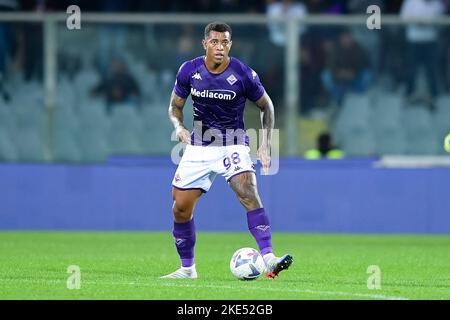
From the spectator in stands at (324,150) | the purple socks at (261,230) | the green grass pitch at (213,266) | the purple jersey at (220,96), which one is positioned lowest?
the green grass pitch at (213,266)

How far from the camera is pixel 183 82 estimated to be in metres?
11.5

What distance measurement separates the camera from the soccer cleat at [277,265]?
10.7 m

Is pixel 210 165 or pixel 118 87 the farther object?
pixel 118 87

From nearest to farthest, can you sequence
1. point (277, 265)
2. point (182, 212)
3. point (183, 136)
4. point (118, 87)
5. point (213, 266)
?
1. point (277, 265)
2. point (183, 136)
3. point (182, 212)
4. point (213, 266)
5. point (118, 87)

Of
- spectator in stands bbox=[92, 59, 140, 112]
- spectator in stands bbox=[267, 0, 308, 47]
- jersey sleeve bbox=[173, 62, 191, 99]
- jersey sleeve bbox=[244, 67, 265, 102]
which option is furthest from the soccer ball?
spectator in stands bbox=[267, 0, 308, 47]

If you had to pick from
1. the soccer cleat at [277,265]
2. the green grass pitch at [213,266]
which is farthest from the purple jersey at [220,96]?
the green grass pitch at [213,266]

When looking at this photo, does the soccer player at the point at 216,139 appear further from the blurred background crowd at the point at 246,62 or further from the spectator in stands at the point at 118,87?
the spectator in stands at the point at 118,87

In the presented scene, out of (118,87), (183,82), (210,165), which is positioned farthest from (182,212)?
(118,87)

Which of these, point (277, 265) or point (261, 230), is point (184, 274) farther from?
point (277, 265)

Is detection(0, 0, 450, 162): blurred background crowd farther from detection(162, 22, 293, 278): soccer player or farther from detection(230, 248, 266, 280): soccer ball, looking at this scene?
detection(230, 248, 266, 280): soccer ball

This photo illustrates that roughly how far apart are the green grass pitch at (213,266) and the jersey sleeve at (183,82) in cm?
161

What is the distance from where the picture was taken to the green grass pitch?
990 cm

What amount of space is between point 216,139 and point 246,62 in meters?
7.79
